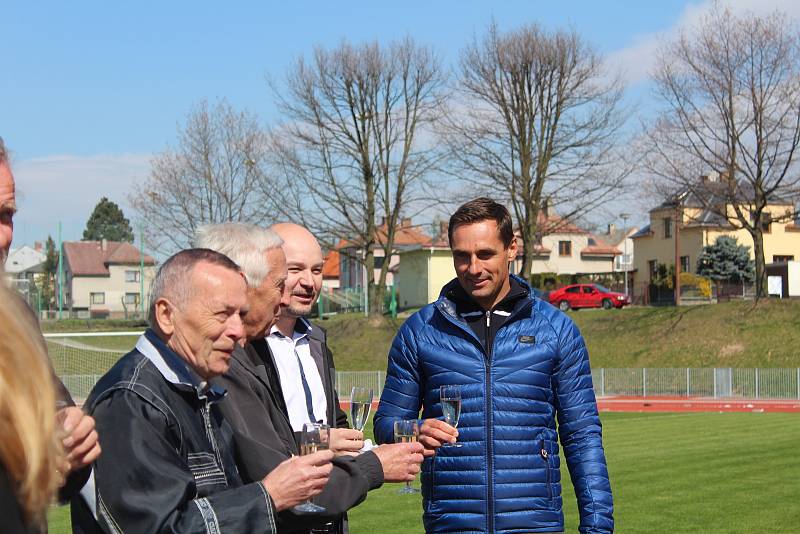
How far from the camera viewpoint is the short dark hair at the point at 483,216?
5637mm

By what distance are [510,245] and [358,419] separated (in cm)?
121

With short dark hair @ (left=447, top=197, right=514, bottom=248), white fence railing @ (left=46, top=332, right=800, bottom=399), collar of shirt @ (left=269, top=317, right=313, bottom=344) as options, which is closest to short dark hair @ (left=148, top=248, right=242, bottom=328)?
collar of shirt @ (left=269, top=317, right=313, bottom=344)

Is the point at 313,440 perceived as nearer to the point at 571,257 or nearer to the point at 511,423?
the point at 511,423

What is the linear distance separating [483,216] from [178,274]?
2141 mm

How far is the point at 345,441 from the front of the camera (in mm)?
5090

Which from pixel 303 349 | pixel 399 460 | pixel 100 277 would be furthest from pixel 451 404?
pixel 100 277

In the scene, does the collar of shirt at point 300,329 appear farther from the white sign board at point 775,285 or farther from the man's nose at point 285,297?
the white sign board at point 775,285

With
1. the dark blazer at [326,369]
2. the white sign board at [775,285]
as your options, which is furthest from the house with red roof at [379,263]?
the dark blazer at [326,369]

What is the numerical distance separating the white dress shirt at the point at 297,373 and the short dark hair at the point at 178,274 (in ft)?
4.31

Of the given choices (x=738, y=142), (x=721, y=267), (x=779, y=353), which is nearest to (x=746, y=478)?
(x=779, y=353)

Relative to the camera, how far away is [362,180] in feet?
171

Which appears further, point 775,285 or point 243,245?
point 775,285

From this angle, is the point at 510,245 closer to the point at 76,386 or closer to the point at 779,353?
the point at 76,386

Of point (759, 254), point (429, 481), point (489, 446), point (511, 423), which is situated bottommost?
point (429, 481)
